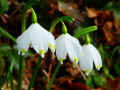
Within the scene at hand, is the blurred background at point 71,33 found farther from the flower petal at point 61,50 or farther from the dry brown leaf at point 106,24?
the flower petal at point 61,50

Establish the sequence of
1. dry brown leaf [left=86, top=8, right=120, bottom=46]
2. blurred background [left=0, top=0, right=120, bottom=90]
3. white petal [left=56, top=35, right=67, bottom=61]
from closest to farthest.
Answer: white petal [left=56, top=35, right=67, bottom=61] < blurred background [left=0, top=0, right=120, bottom=90] < dry brown leaf [left=86, top=8, right=120, bottom=46]

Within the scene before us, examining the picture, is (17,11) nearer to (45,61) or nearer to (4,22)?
(4,22)

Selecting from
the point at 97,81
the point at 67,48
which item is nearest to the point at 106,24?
the point at 97,81

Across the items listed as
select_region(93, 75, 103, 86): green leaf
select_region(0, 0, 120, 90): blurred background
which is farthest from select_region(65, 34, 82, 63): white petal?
select_region(93, 75, 103, 86): green leaf

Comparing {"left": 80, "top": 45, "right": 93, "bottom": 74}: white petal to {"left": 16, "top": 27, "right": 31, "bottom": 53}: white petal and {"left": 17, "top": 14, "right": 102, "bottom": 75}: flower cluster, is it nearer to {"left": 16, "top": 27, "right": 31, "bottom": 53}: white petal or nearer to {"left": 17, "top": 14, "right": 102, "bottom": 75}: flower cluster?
{"left": 17, "top": 14, "right": 102, "bottom": 75}: flower cluster

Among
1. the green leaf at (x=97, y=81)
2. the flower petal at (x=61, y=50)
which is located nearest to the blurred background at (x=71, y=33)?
the green leaf at (x=97, y=81)

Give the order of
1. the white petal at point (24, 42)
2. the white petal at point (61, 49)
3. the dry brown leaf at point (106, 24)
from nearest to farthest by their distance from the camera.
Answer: the white petal at point (24, 42), the white petal at point (61, 49), the dry brown leaf at point (106, 24)

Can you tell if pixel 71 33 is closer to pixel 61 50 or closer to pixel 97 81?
pixel 97 81
